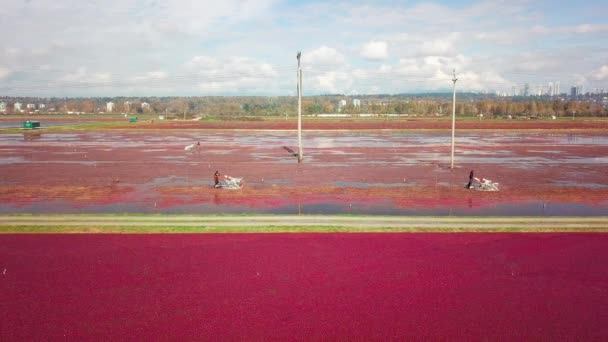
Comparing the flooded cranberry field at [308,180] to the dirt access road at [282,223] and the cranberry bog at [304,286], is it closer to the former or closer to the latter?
the dirt access road at [282,223]

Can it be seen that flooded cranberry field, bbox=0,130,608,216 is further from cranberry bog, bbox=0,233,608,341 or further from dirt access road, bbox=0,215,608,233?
cranberry bog, bbox=0,233,608,341

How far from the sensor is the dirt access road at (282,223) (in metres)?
22.2

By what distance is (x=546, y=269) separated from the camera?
1739 cm

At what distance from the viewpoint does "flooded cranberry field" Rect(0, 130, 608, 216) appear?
28.1 m

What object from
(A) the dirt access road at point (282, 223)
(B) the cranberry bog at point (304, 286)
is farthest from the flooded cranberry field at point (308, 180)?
(B) the cranberry bog at point (304, 286)

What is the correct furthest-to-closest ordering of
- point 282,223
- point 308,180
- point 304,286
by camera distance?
point 308,180 < point 282,223 < point 304,286

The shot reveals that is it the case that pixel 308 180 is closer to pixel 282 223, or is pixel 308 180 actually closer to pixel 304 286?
pixel 282 223

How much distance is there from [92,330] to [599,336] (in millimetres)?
13584

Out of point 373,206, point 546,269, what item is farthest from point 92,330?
point 373,206

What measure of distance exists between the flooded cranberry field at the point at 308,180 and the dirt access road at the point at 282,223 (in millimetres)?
2171

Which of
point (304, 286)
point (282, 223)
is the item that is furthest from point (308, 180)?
point (304, 286)

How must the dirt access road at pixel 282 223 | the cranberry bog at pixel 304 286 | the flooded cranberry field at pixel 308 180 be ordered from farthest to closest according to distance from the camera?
the flooded cranberry field at pixel 308 180 < the dirt access road at pixel 282 223 < the cranberry bog at pixel 304 286

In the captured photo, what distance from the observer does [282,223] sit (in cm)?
2323

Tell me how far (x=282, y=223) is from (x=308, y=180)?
15.3m
